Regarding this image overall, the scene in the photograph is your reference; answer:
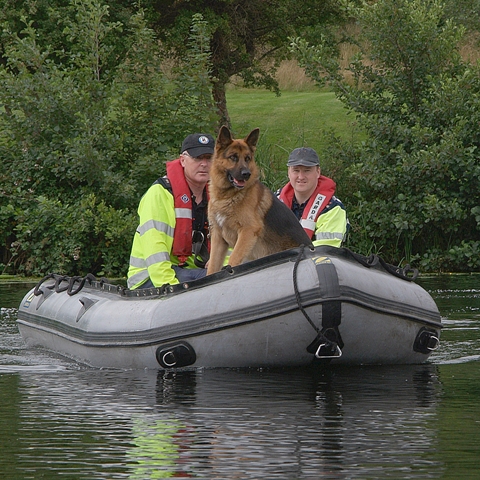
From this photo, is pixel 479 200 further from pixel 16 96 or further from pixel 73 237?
pixel 16 96

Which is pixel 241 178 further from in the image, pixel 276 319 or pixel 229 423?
pixel 229 423

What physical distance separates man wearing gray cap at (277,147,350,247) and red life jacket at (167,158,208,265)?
813mm

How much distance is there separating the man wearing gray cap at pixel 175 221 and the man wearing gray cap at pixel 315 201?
0.67 metres

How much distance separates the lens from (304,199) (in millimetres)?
8422

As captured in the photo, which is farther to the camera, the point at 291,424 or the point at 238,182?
the point at 238,182

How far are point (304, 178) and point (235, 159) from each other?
2.23ft

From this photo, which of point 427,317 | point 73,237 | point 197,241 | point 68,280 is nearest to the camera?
point 427,317

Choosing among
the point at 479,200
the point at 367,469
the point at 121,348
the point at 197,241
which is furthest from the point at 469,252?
the point at 367,469

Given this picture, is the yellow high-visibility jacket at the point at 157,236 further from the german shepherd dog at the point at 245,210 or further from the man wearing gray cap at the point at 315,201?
the man wearing gray cap at the point at 315,201

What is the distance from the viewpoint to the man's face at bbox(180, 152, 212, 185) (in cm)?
802

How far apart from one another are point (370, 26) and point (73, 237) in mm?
5423

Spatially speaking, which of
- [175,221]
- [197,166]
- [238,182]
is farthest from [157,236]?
[238,182]

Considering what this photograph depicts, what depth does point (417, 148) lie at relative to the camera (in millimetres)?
15758

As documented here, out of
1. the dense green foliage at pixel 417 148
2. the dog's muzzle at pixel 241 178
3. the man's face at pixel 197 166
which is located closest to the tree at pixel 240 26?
the dense green foliage at pixel 417 148
